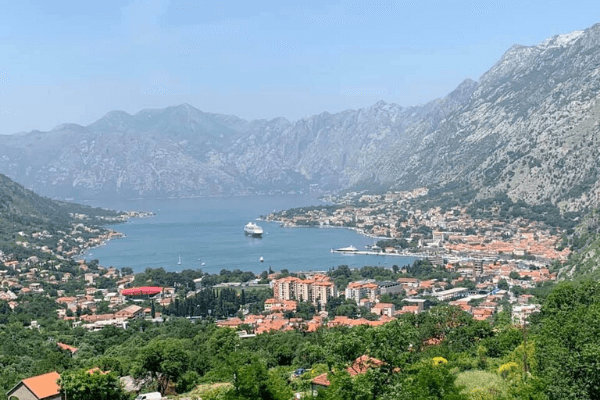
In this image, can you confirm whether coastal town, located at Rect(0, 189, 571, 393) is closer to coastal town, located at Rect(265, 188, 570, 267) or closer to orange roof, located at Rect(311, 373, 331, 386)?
orange roof, located at Rect(311, 373, 331, 386)

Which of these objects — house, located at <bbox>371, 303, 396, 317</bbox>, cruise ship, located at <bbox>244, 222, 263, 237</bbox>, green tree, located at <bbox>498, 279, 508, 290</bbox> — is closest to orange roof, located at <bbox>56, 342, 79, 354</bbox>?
house, located at <bbox>371, 303, 396, 317</bbox>

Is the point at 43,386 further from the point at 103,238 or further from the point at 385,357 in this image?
the point at 103,238

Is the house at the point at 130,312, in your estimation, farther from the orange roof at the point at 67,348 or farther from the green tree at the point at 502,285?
the green tree at the point at 502,285

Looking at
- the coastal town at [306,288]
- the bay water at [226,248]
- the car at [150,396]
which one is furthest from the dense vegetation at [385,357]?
the bay water at [226,248]

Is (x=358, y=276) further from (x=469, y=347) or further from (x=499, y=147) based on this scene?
(x=499, y=147)

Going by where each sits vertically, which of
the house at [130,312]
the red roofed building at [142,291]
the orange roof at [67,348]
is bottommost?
the red roofed building at [142,291]

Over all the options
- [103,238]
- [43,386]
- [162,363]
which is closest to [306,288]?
[162,363]
